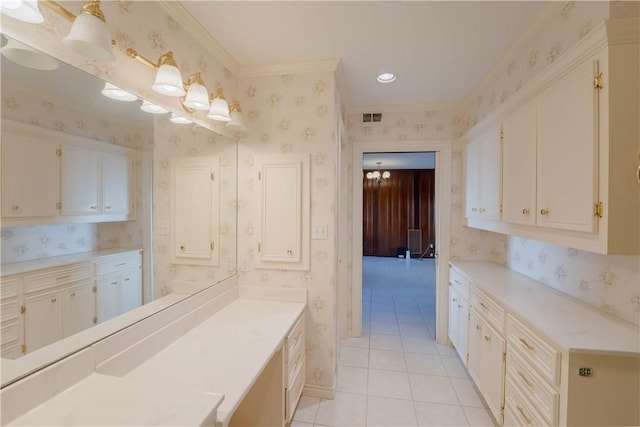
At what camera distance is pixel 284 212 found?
6.94 feet

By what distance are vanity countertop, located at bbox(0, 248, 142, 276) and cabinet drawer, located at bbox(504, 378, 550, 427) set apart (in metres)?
2.11

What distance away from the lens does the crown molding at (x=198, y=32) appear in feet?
4.87

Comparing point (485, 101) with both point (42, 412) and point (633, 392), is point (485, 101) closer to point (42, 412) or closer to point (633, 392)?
point (633, 392)

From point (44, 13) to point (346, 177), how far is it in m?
2.54

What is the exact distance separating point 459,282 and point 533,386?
1.24 meters

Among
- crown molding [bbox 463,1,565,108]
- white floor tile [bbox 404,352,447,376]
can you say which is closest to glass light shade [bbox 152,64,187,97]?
crown molding [bbox 463,1,565,108]

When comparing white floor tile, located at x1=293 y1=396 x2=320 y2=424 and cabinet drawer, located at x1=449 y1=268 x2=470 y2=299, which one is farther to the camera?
cabinet drawer, located at x1=449 y1=268 x2=470 y2=299

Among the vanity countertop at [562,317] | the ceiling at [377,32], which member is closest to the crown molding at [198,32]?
the ceiling at [377,32]

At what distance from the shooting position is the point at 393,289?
5059 millimetres

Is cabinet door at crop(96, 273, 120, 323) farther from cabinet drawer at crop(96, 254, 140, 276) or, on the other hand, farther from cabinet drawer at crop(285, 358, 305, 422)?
cabinet drawer at crop(285, 358, 305, 422)

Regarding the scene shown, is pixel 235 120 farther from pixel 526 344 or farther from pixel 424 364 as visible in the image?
pixel 424 364

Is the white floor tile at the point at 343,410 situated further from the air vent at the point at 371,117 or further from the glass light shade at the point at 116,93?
the air vent at the point at 371,117

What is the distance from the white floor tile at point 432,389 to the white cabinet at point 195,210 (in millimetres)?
1885

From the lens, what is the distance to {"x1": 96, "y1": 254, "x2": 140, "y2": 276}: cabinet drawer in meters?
1.14
